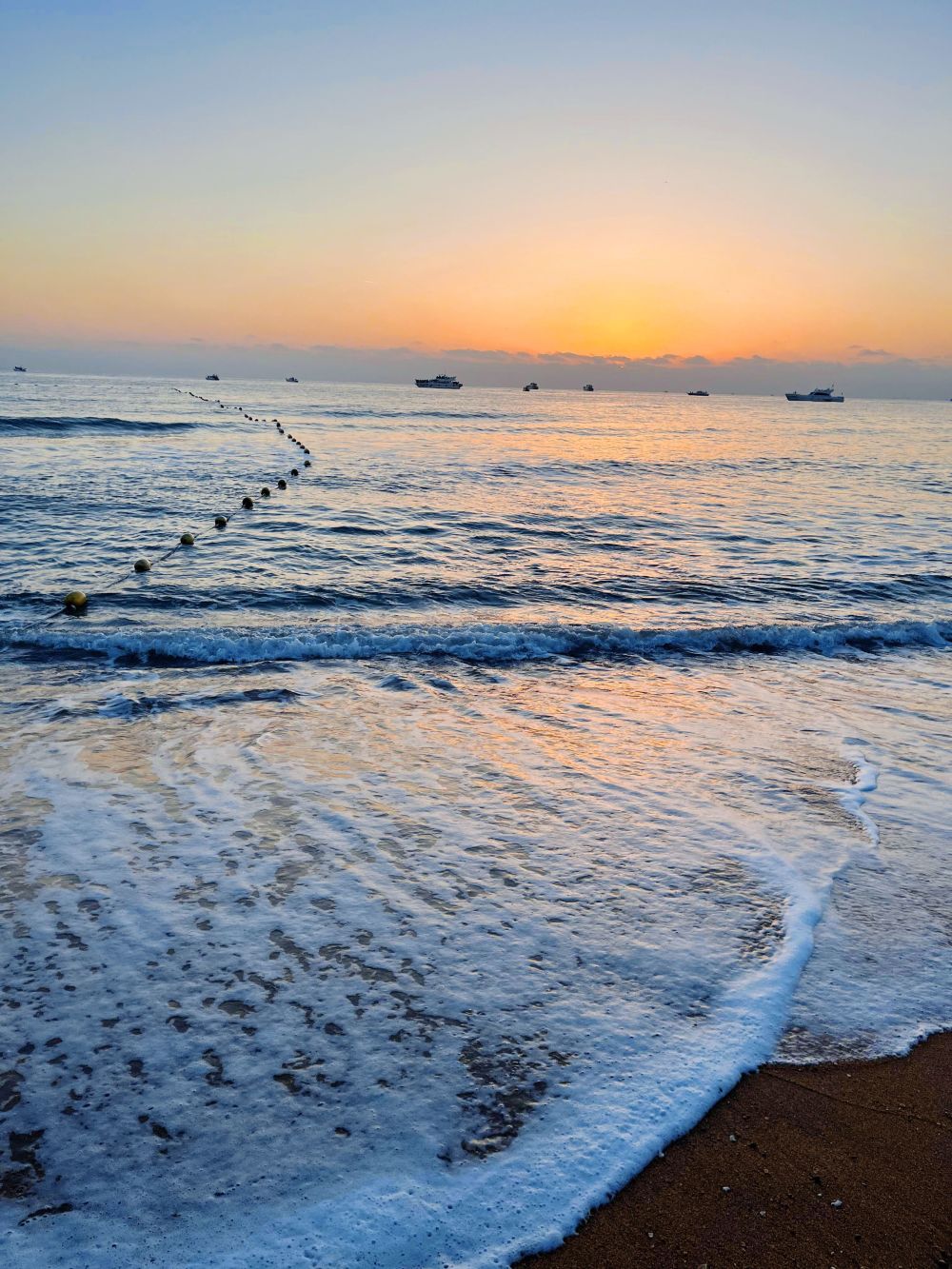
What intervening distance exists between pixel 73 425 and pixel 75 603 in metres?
37.4

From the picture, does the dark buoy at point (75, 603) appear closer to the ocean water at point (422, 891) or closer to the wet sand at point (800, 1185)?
the ocean water at point (422, 891)

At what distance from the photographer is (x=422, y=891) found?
4996 mm

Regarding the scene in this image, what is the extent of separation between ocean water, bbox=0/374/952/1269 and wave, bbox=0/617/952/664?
0.07 meters

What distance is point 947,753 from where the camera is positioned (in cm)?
754

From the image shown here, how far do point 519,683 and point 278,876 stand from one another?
499 cm

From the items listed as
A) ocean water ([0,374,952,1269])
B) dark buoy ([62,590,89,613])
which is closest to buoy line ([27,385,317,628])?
dark buoy ([62,590,89,613])

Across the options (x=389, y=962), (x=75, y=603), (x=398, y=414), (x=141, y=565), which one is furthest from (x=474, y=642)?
(x=398, y=414)

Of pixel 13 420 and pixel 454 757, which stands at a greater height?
pixel 13 420

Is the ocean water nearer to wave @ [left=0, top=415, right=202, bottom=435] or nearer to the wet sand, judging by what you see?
the wet sand

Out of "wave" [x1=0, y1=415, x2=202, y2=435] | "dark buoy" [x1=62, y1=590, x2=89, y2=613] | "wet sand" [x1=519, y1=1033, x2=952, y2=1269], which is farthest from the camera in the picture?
"wave" [x1=0, y1=415, x2=202, y2=435]

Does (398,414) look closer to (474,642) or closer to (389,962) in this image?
(474,642)

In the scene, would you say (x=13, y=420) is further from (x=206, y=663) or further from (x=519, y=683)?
(x=519, y=683)

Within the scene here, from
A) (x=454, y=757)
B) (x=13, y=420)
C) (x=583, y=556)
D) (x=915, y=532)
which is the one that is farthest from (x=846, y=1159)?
(x=13, y=420)

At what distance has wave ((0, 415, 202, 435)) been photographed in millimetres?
40812
